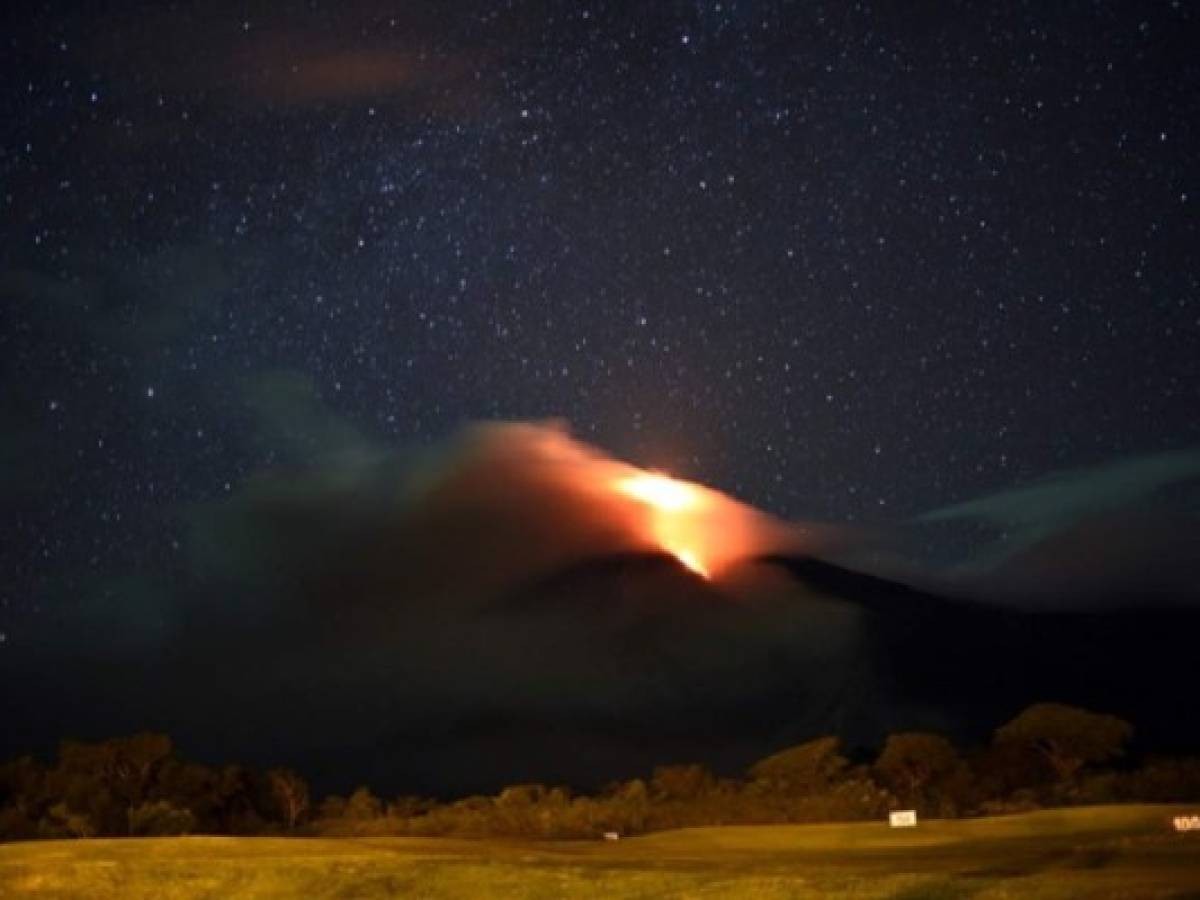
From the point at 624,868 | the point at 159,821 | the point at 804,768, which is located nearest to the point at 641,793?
the point at 804,768

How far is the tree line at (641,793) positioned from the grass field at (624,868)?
36.4 m

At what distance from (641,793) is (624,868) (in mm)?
80613

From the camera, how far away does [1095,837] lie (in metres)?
56.3

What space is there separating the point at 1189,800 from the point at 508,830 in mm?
40667

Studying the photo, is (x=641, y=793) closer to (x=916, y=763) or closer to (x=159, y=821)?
(x=916, y=763)

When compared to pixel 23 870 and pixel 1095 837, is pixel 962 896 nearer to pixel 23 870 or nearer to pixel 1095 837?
pixel 1095 837

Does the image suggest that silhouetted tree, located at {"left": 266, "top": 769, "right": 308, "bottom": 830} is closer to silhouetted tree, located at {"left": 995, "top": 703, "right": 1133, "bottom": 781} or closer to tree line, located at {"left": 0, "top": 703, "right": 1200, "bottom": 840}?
tree line, located at {"left": 0, "top": 703, "right": 1200, "bottom": 840}

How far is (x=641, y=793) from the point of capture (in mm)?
124562

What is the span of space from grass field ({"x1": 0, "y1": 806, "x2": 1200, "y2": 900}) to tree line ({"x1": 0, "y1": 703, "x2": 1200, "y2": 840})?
36.4m

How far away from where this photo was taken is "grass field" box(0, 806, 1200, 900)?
38406 mm

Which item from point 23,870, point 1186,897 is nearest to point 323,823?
point 23,870

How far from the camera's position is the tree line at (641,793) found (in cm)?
10038

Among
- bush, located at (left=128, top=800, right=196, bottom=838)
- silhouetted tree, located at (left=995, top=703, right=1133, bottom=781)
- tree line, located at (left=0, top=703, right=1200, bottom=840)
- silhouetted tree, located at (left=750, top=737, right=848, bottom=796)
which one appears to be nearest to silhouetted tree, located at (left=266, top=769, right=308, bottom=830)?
tree line, located at (left=0, top=703, right=1200, bottom=840)

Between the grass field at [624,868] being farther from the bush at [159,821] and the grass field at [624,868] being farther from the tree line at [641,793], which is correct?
the bush at [159,821]
